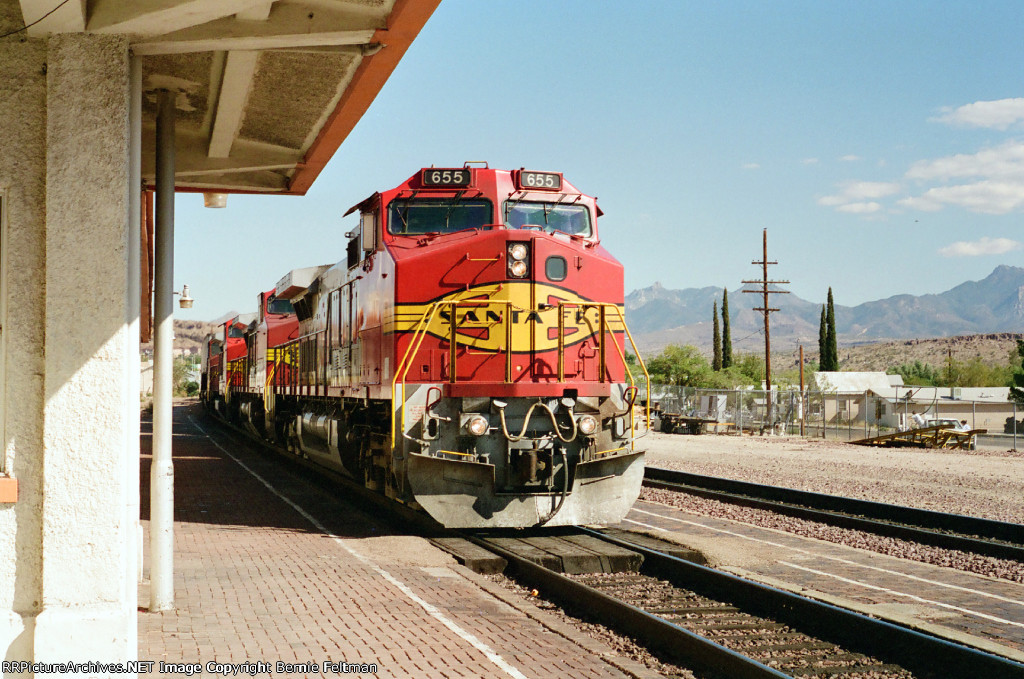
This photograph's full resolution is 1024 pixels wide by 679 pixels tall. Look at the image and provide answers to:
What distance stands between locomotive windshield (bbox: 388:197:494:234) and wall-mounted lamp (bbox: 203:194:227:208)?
8.75 ft

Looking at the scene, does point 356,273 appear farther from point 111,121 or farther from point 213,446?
point 213,446

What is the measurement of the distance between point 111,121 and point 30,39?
61 centimetres

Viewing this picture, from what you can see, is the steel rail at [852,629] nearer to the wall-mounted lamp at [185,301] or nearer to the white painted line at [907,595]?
the white painted line at [907,595]

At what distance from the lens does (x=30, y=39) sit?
514 centimetres

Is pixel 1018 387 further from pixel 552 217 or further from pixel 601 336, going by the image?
pixel 601 336

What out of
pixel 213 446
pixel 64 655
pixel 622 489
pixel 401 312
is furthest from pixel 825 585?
pixel 213 446

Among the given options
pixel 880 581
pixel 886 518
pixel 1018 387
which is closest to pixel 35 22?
pixel 880 581

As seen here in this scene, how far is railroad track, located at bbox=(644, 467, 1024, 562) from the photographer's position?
1130 centimetres

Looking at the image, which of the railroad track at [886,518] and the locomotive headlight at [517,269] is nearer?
the locomotive headlight at [517,269]

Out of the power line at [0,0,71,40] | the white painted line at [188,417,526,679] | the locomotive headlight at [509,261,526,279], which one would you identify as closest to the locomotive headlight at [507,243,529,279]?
the locomotive headlight at [509,261,526,279]

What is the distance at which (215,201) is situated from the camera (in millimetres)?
12906

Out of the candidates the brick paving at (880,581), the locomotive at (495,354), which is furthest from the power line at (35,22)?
the brick paving at (880,581)

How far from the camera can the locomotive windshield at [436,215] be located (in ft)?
37.8

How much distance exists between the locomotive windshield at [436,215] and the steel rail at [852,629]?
465 cm
